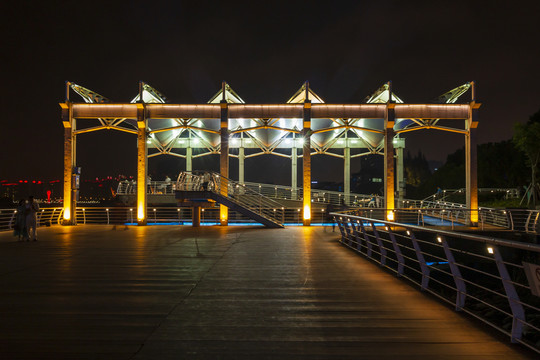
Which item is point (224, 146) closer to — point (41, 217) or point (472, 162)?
point (41, 217)

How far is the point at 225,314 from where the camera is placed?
5406 mm

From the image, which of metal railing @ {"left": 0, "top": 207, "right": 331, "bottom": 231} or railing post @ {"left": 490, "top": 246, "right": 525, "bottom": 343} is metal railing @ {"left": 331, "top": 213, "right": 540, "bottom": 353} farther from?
metal railing @ {"left": 0, "top": 207, "right": 331, "bottom": 231}

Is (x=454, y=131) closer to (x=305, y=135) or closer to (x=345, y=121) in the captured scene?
(x=345, y=121)

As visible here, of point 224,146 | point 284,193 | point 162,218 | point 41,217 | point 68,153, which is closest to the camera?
point 224,146

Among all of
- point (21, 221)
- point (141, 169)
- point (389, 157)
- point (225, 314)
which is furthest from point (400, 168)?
point (225, 314)

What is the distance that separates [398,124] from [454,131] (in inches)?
167

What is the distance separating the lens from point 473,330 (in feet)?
15.7

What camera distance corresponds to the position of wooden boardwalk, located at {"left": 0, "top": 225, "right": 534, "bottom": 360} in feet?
13.6

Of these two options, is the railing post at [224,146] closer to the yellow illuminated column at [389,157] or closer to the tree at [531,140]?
the yellow illuminated column at [389,157]

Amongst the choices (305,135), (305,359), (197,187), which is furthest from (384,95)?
(305,359)

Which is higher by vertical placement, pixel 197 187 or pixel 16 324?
pixel 197 187

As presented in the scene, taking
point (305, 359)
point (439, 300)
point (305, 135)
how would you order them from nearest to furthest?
point (305, 359), point (439, 300), point (305, 135)

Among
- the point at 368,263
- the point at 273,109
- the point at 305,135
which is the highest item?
the point at 273,109

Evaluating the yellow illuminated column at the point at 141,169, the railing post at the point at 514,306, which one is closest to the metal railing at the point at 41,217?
the yellow illuminated column at the point at 141,169
